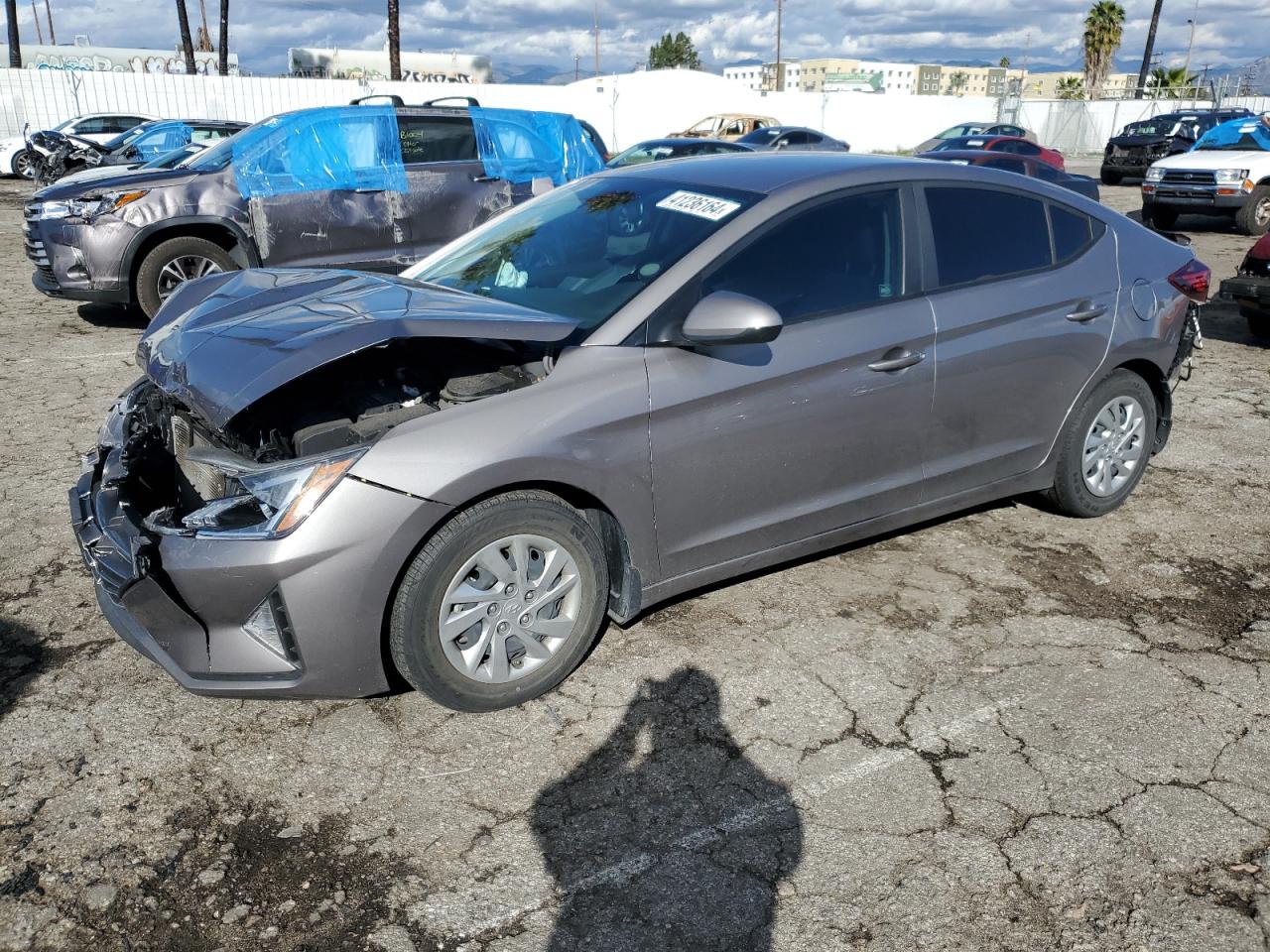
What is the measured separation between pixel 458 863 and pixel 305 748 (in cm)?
75

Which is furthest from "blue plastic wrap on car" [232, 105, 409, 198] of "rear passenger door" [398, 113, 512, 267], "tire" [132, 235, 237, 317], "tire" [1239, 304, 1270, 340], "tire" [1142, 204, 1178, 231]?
"tire" [1142, 204, 1178, 231]

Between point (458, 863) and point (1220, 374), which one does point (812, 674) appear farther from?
point (1220, 374)

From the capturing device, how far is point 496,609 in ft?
10.6

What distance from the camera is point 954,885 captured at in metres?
2.62

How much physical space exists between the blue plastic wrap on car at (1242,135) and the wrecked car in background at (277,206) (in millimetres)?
13084

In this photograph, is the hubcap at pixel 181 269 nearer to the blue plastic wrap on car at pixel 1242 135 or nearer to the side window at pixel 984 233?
the side window at pixel 984 233

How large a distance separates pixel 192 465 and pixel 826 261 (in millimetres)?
2348

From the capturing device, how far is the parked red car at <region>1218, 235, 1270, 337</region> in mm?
8383

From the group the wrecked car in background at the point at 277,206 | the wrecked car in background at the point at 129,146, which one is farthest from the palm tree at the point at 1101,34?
the wrecked car in background at the point at 277,206

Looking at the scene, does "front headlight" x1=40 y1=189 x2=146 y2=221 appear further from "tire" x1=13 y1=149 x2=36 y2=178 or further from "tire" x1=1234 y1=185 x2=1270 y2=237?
"tire" x1=13 y1=149 x2=36 y2=178

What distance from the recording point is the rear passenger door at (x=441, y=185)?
8.98 meters

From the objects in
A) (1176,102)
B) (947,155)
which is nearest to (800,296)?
(947,155)

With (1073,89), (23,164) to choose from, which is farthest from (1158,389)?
(1073,89)

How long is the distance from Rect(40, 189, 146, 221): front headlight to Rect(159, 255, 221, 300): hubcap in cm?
56
